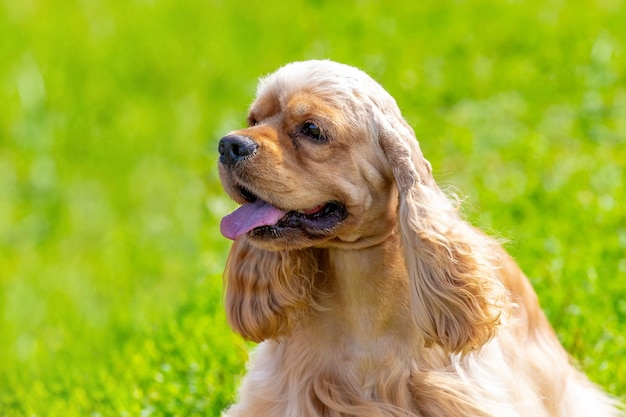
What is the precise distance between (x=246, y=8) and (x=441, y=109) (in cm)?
266

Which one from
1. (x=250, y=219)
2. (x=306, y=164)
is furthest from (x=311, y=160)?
(x=250, y=219)

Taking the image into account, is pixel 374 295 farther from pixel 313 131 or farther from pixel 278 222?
pixel 313 131

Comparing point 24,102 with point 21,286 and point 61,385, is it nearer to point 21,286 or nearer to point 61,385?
point 21,286

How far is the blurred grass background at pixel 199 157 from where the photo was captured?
4.90m

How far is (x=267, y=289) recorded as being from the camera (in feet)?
12.2

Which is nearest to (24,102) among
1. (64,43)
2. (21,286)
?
(64,43)

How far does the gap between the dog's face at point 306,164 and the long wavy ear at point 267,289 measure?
27 centimetres

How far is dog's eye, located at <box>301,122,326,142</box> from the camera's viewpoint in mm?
3318

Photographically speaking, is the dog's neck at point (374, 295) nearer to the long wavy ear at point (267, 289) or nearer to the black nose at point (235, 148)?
the long wavy ear at point (267, 289)

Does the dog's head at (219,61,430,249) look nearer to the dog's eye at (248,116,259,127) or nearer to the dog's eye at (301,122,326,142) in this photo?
the dog's eye at (301,122,326,142)

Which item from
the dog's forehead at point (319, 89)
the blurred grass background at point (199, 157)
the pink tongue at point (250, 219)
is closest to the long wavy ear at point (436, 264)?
the dog's forehead at point (319, 89)

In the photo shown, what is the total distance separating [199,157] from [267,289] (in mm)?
4008

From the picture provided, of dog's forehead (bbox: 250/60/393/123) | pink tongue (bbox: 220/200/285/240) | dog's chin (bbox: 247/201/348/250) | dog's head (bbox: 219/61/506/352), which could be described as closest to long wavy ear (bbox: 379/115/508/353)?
dog's head (bbox: 219/61/506/352)

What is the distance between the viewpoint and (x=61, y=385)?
485 centimetres
